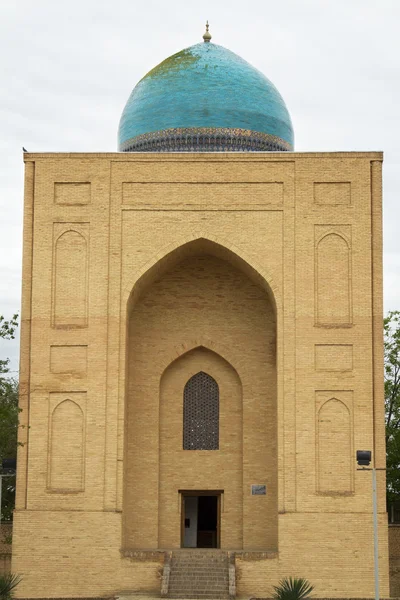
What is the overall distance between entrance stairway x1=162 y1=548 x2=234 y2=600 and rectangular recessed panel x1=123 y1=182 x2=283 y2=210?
5.18 meters

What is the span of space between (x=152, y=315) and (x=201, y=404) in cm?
165

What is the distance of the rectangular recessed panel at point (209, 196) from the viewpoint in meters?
16.9

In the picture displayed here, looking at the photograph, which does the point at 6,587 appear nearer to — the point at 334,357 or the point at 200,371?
the point at 200,371

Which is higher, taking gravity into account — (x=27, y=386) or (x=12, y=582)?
(x=27, y=386)

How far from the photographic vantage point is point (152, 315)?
18094 mm

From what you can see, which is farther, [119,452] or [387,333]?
[387,333]

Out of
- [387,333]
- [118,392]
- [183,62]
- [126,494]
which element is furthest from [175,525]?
[183,62]

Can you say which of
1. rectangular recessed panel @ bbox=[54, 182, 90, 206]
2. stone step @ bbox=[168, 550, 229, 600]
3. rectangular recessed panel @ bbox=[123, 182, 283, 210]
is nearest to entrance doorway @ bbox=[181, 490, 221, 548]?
stone step @ bbox=[168, 550, 229, 600]

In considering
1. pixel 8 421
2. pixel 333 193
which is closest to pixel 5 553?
pixel 8 421

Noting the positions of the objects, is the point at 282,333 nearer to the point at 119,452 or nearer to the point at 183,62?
the point at 119,452

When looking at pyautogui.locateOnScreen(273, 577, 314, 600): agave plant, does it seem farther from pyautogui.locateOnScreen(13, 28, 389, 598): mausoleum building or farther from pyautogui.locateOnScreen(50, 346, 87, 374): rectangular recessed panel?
pyautogui.locateOnScreen(50, 346, 87, 374): rectangular recessed panel

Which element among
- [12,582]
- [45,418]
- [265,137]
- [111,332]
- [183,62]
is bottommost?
[12,582]

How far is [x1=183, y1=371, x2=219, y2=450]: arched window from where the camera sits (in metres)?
17.9

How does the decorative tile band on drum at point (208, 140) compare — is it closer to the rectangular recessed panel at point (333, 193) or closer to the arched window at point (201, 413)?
the rectangular recessed panel at point (333, 193)
